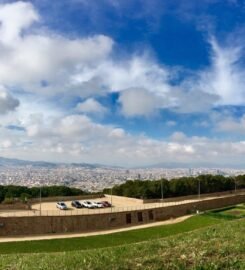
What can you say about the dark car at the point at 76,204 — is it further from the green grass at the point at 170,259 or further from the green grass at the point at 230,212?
the green grass at the point at 170,259

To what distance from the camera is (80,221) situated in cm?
2952

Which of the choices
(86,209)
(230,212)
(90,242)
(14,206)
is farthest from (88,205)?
(90,242)

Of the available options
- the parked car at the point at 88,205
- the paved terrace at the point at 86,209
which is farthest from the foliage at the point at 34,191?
the parked car at the point at 88,205

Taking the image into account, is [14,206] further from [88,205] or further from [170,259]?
[170,259]

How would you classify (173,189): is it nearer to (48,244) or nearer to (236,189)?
(236,189)

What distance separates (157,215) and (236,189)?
102 feet

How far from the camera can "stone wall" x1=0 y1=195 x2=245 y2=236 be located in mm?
27219

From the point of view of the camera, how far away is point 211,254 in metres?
6.79

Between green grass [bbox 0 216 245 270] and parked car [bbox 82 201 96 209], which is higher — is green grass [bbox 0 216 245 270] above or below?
above

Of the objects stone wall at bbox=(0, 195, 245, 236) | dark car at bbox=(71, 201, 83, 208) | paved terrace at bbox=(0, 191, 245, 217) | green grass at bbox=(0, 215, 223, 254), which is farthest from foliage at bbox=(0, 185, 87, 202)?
green grass at bbox=(0, 215, 223, 254)

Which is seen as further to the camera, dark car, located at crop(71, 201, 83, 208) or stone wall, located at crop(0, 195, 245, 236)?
dark car, located at crop(71, 201, 83, 208)

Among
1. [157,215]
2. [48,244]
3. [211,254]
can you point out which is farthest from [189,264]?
[157,215]

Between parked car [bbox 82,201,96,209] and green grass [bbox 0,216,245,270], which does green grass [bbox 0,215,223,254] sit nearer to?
parked car [bbox 82,201,96,209]

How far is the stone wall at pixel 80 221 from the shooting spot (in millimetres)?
27219
